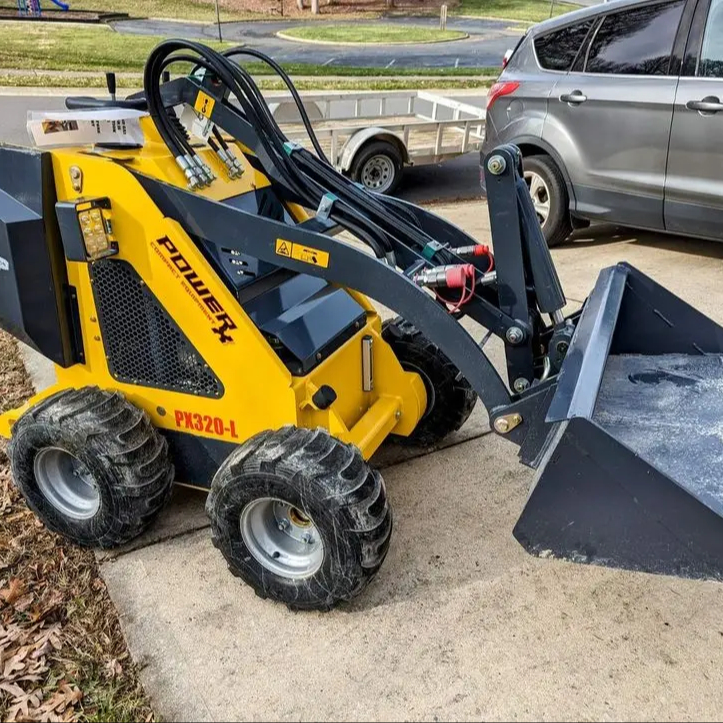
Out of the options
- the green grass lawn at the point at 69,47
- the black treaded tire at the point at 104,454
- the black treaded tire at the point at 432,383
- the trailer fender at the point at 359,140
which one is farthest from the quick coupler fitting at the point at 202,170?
the green grass lawn at the point at 69,47

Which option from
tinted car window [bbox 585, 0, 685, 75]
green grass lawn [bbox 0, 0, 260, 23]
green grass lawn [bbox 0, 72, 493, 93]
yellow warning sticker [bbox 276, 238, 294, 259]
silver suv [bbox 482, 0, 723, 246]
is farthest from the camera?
green grass lawn [bbox 0, 0, 260, 23]

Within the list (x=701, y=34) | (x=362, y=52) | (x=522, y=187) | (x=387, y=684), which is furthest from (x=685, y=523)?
(x=362, y=52)

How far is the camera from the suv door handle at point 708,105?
551 cm

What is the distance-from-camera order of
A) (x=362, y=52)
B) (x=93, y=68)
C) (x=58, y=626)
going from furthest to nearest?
(x=362, y=52) → (x=93, y=68) → (x=58, y=626)

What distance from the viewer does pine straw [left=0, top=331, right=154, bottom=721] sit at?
8.07 ft

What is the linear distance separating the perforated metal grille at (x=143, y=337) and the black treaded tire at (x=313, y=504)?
43 centimetres

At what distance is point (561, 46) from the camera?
6.50 metres

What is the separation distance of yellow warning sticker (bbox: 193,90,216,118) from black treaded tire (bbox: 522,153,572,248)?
412 cm

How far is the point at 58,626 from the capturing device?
277cm

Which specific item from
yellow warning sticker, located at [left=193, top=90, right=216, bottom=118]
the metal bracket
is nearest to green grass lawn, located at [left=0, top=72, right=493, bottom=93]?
yellow warning sticker, located at [left=193, top=90, right=216, bottom=118]

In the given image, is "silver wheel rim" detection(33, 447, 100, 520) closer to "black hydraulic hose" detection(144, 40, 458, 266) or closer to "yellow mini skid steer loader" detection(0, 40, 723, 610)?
"yellow mini skid steer loader" detection(0, 40, 723, 610)

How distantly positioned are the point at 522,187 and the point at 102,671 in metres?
2.21

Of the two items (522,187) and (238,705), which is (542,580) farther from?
(522,187)

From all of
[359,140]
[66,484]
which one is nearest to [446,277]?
[66,484]
